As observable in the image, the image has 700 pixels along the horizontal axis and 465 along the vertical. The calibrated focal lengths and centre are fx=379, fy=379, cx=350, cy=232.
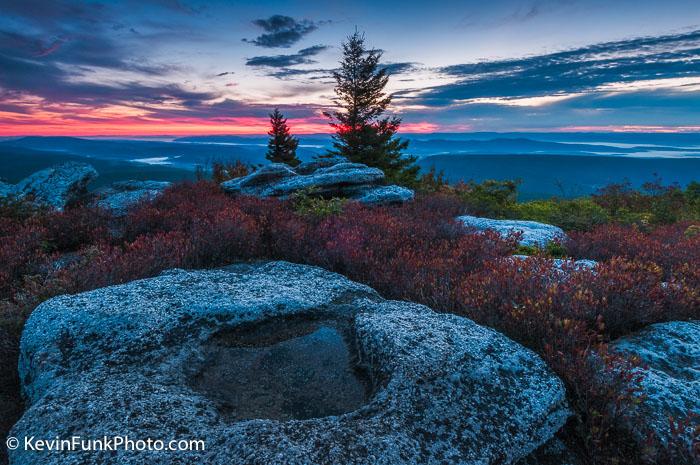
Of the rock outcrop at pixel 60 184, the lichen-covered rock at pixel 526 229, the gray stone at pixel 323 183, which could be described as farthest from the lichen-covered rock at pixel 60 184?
the lichen-covered rock at pixel 526 229

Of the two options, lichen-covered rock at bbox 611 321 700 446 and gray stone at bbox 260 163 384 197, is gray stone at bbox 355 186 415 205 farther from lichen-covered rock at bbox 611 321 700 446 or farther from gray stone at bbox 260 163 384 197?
lichen-covered rock at bbox 611 321 700 446

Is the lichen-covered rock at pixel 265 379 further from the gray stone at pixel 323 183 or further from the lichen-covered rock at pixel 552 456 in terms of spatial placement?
the gray stone at pixel 323 183

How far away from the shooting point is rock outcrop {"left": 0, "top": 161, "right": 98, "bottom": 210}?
42.7 feet

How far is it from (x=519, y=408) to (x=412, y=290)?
238 centimetres

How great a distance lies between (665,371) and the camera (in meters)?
3.57

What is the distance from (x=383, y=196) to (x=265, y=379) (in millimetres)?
9056

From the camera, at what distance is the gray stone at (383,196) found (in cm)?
1185

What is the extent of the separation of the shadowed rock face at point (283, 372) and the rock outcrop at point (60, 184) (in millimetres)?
11859

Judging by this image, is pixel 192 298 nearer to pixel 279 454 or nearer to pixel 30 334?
pixel 30 334

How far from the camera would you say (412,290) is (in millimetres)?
5273

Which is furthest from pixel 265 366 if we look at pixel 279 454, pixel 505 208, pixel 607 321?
pixel 505 208

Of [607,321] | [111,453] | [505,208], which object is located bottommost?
[505,208]

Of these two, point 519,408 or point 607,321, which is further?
point 607,321

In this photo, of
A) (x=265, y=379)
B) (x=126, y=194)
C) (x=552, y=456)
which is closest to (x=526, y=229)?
(x=552, y=456)
